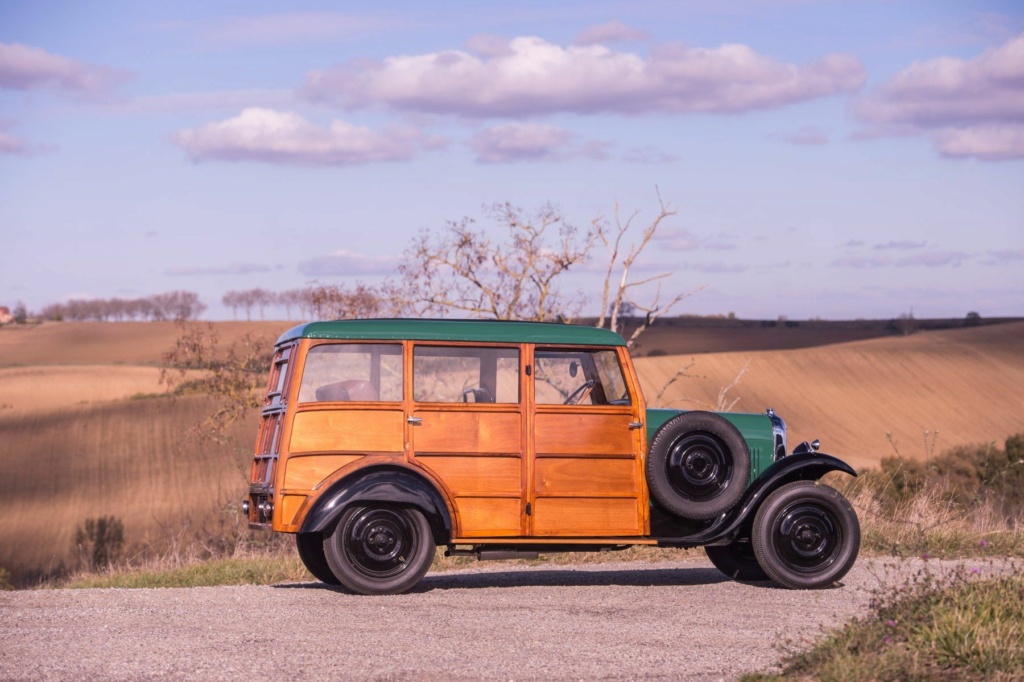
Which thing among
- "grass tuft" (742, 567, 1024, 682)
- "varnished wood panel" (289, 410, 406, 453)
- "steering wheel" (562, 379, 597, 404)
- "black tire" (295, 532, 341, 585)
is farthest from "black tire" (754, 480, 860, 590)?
"black tire" (295, 532, 341, 585)

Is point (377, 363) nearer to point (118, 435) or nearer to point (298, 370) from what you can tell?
point (298, 370)

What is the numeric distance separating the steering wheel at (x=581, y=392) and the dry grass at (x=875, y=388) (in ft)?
139

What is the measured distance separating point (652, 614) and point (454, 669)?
7.94ft

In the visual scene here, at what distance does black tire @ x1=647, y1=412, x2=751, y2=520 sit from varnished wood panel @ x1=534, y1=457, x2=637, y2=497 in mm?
198

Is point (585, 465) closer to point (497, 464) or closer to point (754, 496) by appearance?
point (497, 464)

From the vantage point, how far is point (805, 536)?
416 inches

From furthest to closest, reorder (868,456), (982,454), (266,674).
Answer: (868,456) < (982,454) < (266,674)

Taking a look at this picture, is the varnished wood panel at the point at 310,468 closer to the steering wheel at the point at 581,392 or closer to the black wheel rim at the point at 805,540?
the steering wheel at the point at 581,392

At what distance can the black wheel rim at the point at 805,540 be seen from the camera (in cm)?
1052

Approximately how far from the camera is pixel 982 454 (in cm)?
3981

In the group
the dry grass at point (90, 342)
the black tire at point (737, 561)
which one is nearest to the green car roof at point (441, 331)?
the black tire at point (737, 561)

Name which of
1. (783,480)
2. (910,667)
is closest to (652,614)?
(783,480)

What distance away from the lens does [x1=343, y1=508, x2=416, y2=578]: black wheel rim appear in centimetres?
1007

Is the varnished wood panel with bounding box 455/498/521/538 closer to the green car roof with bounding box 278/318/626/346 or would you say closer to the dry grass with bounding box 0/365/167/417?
the green car roof with bounding box 278/318/626/346
